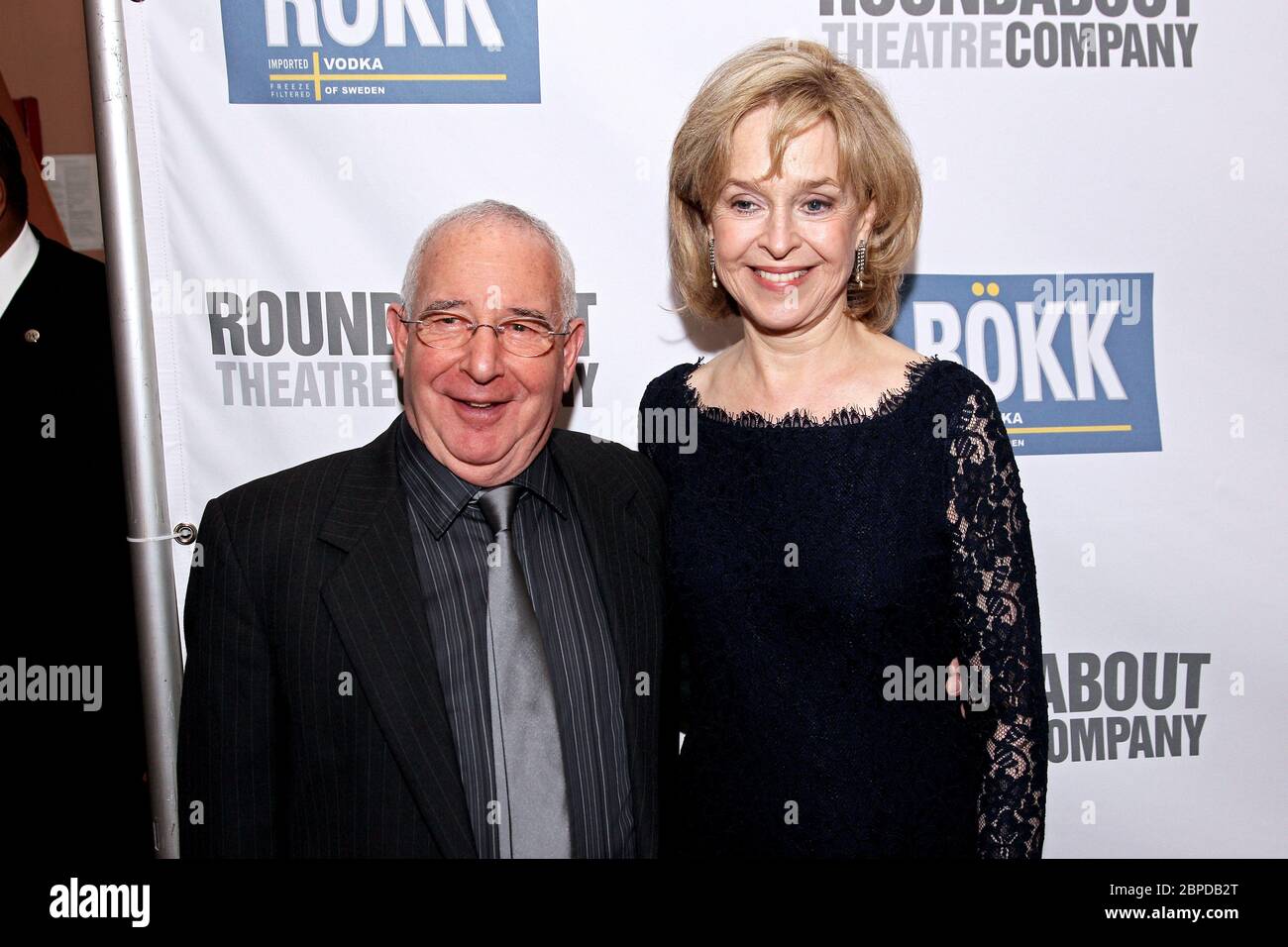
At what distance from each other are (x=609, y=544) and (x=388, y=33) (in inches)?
47.8

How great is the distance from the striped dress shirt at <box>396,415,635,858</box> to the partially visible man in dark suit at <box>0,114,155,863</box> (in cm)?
95

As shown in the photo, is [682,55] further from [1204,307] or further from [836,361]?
[1204,307]

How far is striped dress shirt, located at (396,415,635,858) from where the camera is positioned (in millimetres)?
1466

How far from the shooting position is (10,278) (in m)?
2.14

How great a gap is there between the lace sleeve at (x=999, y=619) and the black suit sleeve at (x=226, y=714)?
1074 millimetres

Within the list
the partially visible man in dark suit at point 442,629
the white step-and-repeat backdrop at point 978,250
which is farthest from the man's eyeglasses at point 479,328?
the white step-and-repeat backdrop at point 978,250

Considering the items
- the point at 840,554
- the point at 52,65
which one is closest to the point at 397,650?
the point at 840,554

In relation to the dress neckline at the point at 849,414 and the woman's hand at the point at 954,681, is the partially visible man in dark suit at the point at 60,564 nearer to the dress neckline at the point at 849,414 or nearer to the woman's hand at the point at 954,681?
the dress neckline at the point at 849,414

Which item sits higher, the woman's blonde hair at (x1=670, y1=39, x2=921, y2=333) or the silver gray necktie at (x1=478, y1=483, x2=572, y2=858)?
the woman's blonde hair at (x1=670, y1=39, x2=921, y2=333)

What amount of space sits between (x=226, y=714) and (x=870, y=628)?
0.98 metres

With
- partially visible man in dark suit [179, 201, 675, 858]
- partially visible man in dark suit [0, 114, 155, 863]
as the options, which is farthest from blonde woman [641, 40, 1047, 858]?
partially visible man in dark suit [0, 114, 155, 863]

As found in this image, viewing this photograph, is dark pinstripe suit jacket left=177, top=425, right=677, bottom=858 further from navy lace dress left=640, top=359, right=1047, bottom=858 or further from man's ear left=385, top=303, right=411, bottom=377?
navy lace dress left=640, top=359, right=1047, bottom=858

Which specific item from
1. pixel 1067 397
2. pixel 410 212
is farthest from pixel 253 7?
pixel 1067 397

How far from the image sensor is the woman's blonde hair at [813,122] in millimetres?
1625
